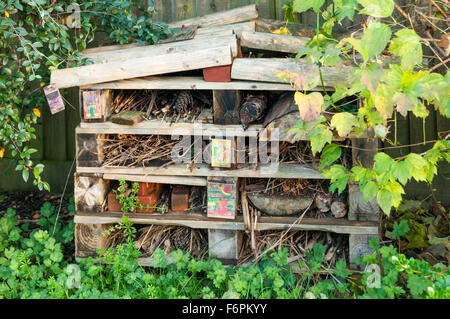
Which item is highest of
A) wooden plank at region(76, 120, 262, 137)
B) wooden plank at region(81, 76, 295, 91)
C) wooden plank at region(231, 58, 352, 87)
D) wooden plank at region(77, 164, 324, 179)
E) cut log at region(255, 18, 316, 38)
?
cut log at region(255, 18, 316, 38)

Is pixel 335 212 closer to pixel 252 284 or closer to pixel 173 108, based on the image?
pixel 252 284

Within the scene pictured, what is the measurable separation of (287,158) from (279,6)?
1.27 meters

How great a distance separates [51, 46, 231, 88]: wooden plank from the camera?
2.76 metres

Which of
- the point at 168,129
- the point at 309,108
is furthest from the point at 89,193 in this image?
the point at 309,108

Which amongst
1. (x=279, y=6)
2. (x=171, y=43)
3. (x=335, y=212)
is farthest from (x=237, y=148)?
(x=279, y=6)

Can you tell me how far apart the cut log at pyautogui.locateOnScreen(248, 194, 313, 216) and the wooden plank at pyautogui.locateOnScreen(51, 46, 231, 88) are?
795mm

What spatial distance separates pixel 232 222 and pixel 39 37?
154 cm

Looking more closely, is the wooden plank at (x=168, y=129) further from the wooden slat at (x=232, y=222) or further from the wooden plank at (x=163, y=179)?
the wooden slat at (x=232, y=222)

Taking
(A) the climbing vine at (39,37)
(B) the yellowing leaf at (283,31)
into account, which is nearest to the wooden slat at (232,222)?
(A) the climbing vine at (39,37)

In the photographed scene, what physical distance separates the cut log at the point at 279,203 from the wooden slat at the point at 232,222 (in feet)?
0.18

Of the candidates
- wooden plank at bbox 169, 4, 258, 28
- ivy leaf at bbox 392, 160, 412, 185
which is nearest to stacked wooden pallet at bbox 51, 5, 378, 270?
wooden plank at bbox 169, 4, 258, 28

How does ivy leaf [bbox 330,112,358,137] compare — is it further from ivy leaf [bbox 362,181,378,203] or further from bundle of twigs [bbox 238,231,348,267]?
bundle of twigs [bbox 238,231,348,267]

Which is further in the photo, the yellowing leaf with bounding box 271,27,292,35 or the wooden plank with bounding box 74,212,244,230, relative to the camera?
the yellowing leaf with bounding box 271,27,292,35
